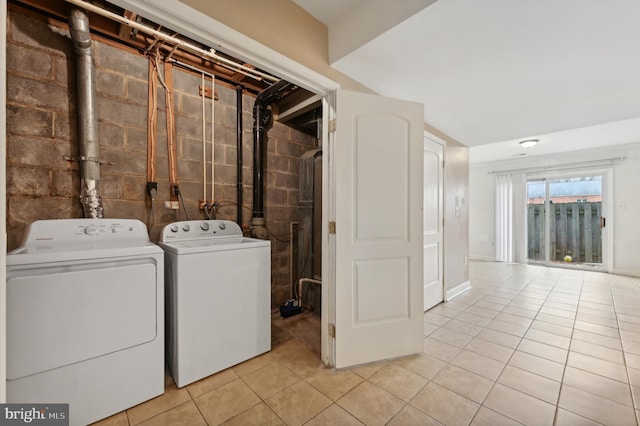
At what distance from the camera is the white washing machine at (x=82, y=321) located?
1219mm

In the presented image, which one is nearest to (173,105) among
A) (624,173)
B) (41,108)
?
(41,108)

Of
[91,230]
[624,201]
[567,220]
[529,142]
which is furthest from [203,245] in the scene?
[567,220]

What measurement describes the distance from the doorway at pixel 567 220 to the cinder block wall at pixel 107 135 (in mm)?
6316

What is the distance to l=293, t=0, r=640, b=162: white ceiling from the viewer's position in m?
1.40

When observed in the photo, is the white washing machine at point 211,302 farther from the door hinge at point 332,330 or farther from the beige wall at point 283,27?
the beige wall at point 283,27

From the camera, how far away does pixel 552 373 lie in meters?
1.79

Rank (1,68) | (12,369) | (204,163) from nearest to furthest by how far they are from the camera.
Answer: (1,68) < (12,369) < (204,163)

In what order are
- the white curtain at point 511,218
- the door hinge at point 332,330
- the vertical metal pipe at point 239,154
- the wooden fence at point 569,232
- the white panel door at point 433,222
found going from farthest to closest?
the white curtain at point 511,218 < the wooden fence at point 569,232 < the white panel door at point 433,222 < the vertical metal pipe at point 239,154 < the door hinge at point 332,330

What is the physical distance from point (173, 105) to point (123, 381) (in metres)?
2.04

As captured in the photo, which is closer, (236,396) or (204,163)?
(236,396)

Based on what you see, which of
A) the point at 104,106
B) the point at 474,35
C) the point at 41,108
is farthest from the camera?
the point at 104,106

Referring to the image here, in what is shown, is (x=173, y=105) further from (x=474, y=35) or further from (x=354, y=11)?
(x=474, y=35)

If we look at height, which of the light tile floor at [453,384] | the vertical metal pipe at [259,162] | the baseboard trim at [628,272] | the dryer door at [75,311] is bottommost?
the light tile floor at [453,384]

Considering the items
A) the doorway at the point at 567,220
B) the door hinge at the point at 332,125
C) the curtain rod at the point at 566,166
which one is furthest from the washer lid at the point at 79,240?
the doorway at the point at 567,220
